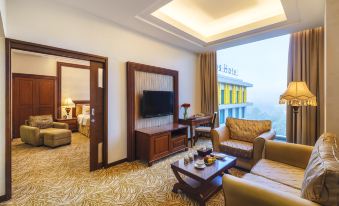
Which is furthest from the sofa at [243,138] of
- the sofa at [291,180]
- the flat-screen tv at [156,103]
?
the flat-screen tv at [156,103]

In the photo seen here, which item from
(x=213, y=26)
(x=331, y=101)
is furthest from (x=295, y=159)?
(x=213, y=26)

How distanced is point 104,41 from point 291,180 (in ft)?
11.4

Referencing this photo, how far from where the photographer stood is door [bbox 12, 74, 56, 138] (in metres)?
5.28

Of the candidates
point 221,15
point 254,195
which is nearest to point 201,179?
point 254,195

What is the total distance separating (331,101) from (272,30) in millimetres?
2001

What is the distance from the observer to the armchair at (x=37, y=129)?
429cm

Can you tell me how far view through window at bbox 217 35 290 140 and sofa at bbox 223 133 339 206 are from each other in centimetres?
199

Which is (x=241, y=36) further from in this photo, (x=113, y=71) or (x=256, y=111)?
(x=113, y=71)

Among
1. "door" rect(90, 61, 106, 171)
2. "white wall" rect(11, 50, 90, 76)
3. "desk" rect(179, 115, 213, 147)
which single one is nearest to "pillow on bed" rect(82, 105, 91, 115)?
"white wall" rect(11, 50, 90, 76)

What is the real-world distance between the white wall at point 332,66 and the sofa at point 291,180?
1.33 feet

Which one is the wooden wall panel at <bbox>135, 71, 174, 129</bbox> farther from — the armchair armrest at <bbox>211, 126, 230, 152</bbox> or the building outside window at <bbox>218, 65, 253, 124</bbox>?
the building outside window at <bbox>218, 65, 253, 124</bbox>

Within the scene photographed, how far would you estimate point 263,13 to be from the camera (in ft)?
10.8

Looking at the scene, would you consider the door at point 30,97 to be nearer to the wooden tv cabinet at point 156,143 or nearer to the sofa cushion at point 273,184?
the wooden tv cabinet at point 156,143

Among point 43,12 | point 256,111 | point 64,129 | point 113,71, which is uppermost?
point 43,12
